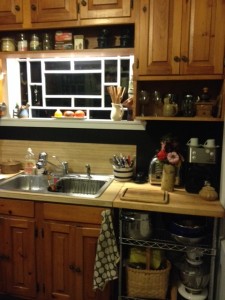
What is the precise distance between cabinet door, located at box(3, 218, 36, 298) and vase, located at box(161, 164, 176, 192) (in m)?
0.96

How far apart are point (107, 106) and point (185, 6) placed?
1.00 metres

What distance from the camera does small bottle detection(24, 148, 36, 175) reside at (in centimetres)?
239

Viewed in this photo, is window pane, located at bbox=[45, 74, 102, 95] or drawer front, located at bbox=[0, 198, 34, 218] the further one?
window pane, located at bbox=[45, 74, 102, 95]

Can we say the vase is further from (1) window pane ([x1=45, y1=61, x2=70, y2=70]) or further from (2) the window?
(1) window pane ([x1=45, y1=61, x2=70, y2=70])

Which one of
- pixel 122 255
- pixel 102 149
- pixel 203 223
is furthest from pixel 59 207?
pixel 203 223

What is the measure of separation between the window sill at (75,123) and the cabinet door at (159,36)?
1.55 feet

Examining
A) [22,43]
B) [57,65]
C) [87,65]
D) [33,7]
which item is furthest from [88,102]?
[33,7]

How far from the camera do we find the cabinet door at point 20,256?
1944 mm

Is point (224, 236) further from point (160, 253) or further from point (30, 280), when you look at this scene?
point (30, 280)

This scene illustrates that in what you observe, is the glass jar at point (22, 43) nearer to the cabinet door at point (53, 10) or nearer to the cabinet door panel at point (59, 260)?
the cabinet door at point (53, 10)

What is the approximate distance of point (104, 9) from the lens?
6.44ft

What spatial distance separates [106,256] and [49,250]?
0.42 meters

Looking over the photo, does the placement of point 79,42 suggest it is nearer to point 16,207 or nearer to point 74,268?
point 16,207

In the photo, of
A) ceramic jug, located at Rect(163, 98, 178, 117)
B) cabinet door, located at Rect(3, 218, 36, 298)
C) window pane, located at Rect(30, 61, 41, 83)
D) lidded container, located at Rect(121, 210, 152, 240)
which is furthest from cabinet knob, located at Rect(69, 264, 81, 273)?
window pane, located at Rect(30, 61, 41, 83)
